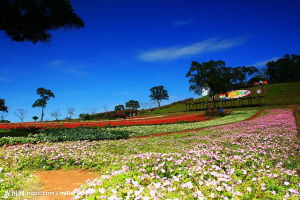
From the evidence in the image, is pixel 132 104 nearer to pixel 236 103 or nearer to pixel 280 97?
pixel 236 103

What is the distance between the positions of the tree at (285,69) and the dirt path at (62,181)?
120083mm

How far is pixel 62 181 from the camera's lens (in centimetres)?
459

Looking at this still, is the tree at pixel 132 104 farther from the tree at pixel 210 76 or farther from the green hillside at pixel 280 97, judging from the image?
the tree at pixel 210 76

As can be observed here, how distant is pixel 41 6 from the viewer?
41.9 feet

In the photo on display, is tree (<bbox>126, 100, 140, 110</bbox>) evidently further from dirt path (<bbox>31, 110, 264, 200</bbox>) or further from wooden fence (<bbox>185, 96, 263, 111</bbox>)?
dirt path (<bbox>31, 110, 264, 200</bbox>)

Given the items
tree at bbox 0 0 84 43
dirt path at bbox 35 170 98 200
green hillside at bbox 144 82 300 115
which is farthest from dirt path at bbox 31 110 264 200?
green hillside at bbox 144 82 300 115

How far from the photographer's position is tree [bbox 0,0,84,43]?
12000 millimetres

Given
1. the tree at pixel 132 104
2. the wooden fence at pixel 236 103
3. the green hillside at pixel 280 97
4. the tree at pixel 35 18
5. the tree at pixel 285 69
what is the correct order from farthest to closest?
the tree at pixel 132 104 → the tree at pixel 285 69 → the wooden fence at pixel 236 103 → the green hillside at pixel 280 97 → the tree at pixel 35 18

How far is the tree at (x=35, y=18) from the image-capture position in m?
12.0

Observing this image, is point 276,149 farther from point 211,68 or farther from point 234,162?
point 211,68

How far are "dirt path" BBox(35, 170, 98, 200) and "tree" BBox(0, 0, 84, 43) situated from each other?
480 inches

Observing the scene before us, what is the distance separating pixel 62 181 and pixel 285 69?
126448mm

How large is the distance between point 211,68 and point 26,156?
34406 mm

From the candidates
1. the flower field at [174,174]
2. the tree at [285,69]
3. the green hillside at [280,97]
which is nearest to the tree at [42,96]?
the green hillside at [280,97]
